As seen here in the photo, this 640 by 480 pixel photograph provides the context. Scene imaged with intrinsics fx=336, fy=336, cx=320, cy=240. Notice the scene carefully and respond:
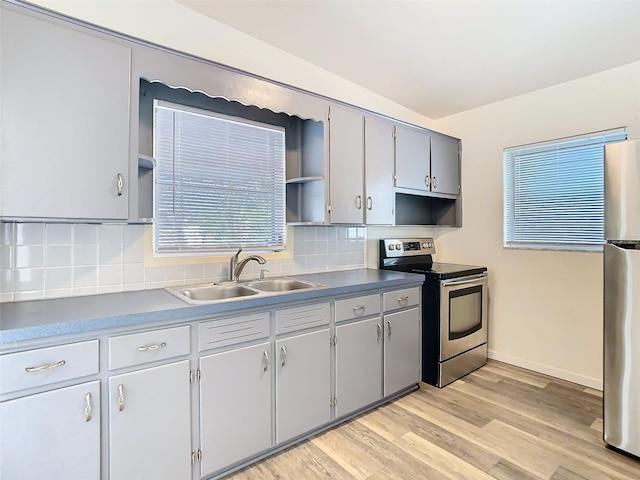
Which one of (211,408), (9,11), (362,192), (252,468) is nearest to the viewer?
(9,11)

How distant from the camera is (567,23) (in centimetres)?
211

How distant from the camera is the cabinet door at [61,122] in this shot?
1.38 metres

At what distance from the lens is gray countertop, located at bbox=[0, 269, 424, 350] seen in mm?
1255

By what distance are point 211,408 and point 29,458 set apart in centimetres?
69

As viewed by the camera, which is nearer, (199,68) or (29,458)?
(29,458)

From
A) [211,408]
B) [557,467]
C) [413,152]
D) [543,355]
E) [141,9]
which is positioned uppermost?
[141,9]

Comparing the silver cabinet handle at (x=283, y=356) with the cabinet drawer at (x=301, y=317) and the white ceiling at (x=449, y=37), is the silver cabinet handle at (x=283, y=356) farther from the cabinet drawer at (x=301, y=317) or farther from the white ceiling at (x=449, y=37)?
the white ceiling at (x=449, y=37)

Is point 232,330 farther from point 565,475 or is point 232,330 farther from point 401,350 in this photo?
point 565,475

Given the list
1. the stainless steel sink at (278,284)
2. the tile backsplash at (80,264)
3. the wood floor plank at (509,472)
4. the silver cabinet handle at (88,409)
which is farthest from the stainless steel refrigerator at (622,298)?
the silver cabinet handle at (88,409)

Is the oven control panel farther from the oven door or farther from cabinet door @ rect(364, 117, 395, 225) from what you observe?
the oven door

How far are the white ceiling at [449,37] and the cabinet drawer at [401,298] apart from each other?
5.88ft

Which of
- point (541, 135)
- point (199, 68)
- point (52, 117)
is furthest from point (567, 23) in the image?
point (52, 117)

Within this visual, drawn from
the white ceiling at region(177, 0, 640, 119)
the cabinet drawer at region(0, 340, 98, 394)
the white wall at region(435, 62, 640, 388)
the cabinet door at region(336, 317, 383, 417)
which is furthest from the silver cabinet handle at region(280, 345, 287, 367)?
the white wall at region(435, 62, 640, 388)

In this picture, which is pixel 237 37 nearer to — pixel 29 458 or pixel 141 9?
pixel 141 9
